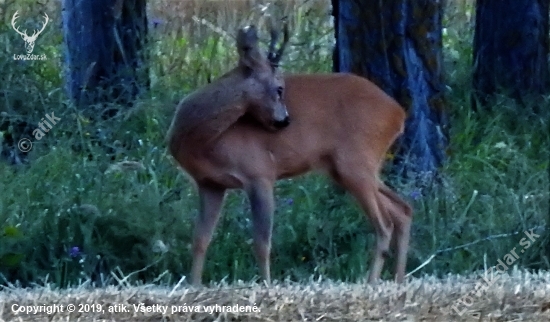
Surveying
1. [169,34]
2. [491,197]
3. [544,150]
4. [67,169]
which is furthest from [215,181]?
[169,34]

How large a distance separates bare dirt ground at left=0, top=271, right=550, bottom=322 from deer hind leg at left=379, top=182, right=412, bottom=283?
2172mm

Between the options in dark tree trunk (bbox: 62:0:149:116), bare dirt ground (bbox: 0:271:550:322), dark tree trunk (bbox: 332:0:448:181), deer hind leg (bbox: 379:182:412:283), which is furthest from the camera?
dark tree trunk (bbox: 62:0:149:116)

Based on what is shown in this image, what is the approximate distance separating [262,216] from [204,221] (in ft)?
1.21

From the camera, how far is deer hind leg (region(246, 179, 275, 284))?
6352 millimetres

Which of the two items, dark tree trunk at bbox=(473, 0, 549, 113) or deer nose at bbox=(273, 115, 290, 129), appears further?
dark tree trunk at bbox=(473, 0, 549, 113)

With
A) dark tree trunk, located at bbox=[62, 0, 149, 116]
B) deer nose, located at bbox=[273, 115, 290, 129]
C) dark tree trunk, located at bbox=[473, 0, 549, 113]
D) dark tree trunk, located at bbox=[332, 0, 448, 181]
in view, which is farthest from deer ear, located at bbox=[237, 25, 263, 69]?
dark tree trunk, located at bbox=[473, 0, 549, 113]

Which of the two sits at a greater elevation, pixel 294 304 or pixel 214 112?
pixel 214 112

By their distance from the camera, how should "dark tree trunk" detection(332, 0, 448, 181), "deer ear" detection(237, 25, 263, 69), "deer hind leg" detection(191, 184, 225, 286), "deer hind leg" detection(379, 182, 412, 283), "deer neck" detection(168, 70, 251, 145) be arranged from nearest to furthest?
1. "deer ear" detection(237, 25, 263, 69)
2. "deer neck" detection(168, 70, 251, 145)
3. "deer hind leg" detection(191, 184, 225, 286)
4. "deer hind leg" detection(379, 182, 412, 283)
5. "dark tree trunk" detection(332, 0, 448, 181)

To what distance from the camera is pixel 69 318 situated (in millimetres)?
4297

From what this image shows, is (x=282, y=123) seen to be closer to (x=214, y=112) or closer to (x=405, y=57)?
(x=214, y=112)

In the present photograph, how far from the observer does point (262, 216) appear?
6352 millimetres

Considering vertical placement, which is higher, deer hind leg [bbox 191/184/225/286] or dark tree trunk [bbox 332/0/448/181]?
dark tree trunk [bbox 332/0/448/181]

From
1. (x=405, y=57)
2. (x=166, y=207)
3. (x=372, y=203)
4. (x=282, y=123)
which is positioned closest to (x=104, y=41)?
(x=166, y=207)

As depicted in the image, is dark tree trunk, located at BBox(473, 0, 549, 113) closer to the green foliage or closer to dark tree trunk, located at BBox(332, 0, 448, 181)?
the green foliage
